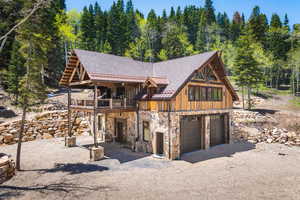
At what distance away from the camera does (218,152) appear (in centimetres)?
1605

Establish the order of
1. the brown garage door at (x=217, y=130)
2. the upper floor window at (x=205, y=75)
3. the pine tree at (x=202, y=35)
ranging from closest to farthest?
the upper floor window at (x=205, y=75)
the brown garage door at (x=217, y=130)
the pine tree at (x=202, y=35)

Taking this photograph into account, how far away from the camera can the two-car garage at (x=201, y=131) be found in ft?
52.2

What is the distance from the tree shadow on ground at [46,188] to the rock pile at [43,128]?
11.3 m

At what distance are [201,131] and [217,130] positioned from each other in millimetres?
2879

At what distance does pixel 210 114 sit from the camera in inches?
698

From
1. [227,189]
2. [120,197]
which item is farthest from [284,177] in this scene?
[120,197]

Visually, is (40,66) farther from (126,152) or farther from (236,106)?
(236,106)

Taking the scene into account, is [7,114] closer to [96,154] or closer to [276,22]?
[96,154]

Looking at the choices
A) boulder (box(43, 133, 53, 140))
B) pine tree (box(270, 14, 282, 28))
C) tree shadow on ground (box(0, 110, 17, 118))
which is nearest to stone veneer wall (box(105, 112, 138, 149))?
boulder (box(43, 133, 53, 140))

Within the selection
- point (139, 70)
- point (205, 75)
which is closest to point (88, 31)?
point (139, 70)

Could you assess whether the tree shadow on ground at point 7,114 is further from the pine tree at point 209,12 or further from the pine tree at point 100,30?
the pine tree at point 209,12

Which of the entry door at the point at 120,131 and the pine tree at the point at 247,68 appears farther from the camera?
the pine tree at the point at 247,68

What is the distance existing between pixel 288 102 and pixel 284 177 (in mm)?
39952

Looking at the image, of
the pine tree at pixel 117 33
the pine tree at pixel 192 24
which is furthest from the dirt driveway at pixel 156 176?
the pine tree at pixel 192 24
